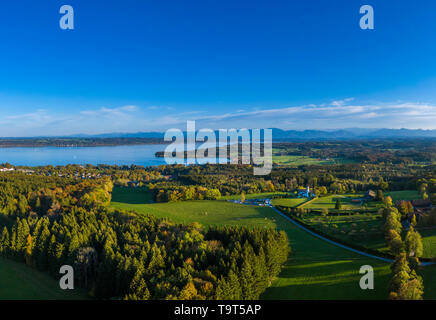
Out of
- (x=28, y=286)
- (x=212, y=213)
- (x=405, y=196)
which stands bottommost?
(x=28, y=286)

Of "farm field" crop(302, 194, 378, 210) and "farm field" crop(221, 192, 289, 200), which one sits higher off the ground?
"farm field" crop(302, 194, 378, 210)

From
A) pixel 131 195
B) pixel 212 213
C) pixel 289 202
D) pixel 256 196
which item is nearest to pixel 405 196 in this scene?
pixel 289 202

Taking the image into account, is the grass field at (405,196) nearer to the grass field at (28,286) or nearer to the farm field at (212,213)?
the farm field at (212,213)

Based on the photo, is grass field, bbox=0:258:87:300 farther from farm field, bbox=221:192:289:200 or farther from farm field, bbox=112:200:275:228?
farm field, bbox=221:192:289:200

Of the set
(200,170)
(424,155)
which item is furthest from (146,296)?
(424,155)

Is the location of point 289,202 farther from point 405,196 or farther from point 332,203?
point 405,196

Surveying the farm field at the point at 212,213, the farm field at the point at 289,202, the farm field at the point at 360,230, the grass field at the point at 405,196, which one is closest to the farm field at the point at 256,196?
the farm field at the point at 289,202

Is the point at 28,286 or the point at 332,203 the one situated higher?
the point at 332,203

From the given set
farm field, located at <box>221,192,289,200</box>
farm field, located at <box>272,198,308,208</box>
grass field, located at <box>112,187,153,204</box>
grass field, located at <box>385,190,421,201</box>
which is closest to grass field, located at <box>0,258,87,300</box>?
grass field, located at <box>112,187,153,204</box>
